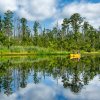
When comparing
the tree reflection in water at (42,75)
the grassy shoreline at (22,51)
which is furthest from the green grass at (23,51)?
the tree reflection in water at (42,75)

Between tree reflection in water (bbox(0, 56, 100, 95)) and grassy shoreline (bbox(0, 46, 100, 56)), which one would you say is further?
grassy shoreline (bbox(0, 46, 100, 56))

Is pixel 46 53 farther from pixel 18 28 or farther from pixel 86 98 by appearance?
pixel 86 98

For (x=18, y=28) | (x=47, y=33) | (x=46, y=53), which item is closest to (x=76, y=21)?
(x=47, y=33)

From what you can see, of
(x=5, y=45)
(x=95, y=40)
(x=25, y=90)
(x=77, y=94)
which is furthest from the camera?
(x=95, y=40)

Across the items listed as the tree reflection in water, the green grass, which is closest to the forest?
the green grass

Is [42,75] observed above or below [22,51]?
below

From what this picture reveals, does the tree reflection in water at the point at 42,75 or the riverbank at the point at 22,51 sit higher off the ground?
the riverbank at the point at 22,51

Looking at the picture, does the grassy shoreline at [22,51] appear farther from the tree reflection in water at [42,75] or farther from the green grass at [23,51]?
the tree reflection in water at [42,75]

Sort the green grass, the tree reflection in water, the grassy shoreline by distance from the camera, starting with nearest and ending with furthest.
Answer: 1. the tree reflection in water
2. the grassy shoreline
3. the green grass

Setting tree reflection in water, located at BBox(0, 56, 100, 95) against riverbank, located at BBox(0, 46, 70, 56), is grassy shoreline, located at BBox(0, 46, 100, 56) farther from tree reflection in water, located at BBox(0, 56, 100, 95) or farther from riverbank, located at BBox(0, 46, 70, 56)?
tree reflection in water, located at BBox(0, 56, 100, 95)

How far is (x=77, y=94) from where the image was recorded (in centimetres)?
1342

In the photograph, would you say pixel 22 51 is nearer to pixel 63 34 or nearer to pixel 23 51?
pixel 23 51

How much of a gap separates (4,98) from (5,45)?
5345cm

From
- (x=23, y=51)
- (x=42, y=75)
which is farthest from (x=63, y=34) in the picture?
(x=42, y=75)
